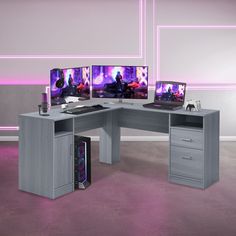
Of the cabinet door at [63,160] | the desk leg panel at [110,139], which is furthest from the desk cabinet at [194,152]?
the cabinet door at [63,160]

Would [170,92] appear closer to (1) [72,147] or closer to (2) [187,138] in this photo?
(2) [187,138]

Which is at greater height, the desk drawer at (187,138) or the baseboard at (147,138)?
the desk drawer at (187,138)

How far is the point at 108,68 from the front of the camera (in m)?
6.16

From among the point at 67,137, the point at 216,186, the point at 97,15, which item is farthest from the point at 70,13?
the point at 216,186

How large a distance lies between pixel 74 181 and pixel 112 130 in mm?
1244

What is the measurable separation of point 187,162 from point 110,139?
4.28 ft

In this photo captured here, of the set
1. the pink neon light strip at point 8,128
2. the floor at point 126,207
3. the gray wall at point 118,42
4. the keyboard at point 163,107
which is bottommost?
the floor at point 126,207

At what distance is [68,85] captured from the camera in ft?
18.3

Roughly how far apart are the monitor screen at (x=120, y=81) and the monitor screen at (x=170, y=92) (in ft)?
0.66

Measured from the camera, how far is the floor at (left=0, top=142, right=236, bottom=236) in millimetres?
4332

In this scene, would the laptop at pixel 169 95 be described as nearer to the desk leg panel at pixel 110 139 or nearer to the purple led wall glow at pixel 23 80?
the desk leg panel at pixel 110 139

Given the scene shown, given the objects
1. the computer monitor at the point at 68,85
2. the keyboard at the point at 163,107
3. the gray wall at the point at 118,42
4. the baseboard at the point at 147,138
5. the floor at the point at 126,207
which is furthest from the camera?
the baseboard at the point at 147,138

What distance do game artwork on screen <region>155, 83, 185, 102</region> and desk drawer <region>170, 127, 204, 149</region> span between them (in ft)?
1.36

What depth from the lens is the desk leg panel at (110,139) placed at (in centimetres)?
648
